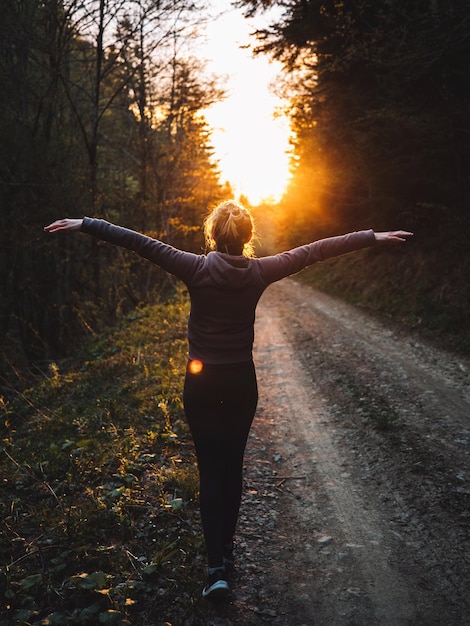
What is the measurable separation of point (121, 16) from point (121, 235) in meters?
12.4

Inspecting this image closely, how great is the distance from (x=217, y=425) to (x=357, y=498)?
2.32 metres

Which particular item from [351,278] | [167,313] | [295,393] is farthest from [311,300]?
[295,393]

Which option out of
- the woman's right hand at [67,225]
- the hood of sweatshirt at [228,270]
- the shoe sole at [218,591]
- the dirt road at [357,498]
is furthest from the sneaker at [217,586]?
the woman's right hand at [67,225]

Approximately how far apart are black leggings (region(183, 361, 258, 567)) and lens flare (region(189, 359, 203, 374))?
2 centimetres

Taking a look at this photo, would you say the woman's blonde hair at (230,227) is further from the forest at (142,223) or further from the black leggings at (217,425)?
the forest at (142,223)

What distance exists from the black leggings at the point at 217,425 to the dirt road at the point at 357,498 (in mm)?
652

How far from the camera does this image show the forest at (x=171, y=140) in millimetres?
11273

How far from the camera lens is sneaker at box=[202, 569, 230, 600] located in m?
3.11

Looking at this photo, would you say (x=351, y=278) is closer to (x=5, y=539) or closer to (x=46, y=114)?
(x=46, y=114)

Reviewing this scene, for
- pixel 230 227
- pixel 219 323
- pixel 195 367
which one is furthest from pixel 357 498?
pixel 230 227

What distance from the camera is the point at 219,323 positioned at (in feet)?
9.73

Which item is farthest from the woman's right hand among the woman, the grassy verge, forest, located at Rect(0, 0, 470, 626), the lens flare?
the grassy verge

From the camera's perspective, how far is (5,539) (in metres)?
3.79

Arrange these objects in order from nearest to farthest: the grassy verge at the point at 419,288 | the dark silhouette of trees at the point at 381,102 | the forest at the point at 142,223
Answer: the forest at the point at 142,223 → the dark silhouette of trees at the point at 381,102 → the grassy verge at the point at 419,288
